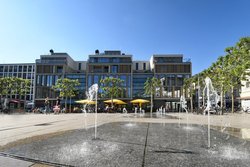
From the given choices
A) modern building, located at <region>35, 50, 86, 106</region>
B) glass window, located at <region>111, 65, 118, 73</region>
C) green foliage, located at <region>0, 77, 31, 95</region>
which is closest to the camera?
green foliage, located at <region>0, 77, 31, 95</region>

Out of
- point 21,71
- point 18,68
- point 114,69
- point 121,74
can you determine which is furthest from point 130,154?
point 18,68

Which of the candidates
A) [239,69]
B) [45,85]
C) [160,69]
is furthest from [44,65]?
[239,69]

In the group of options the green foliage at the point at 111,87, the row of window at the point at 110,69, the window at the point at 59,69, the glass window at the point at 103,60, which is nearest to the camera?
the green foliage at the point at 111,87

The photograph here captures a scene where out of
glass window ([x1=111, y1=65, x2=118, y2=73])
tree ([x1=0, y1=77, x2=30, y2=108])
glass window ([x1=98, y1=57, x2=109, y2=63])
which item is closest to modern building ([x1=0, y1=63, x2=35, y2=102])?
glass window ([x1=98, y1=57, x2=109, y2=63])

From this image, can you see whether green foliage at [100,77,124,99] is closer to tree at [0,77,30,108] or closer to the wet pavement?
tree at [0,77,30,108]

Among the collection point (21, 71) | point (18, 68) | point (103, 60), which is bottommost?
point (21, 71)

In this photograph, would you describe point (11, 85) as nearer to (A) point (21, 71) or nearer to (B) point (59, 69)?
(B) point (59, 69)

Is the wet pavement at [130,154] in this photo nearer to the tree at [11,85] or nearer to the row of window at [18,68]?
the tree at [11,85]

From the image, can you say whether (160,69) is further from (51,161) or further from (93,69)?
(51,161)

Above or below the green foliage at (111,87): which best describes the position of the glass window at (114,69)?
above

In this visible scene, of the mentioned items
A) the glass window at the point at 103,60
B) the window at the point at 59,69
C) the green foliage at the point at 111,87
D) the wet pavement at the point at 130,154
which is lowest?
the wet pavement at the point at 130,154

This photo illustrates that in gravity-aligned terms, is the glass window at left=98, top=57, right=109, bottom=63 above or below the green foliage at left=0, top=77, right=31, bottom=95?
above

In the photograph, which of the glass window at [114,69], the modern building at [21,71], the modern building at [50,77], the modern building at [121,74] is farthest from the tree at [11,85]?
the modern building at [21,71]

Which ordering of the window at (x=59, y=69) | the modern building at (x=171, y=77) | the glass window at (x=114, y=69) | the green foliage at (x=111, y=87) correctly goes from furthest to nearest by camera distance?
the window at (x=59, y=69), the glass window at (x=114, y=69), the modern building at (x=171, y=77), the green foliage at (x=111, y=87)
